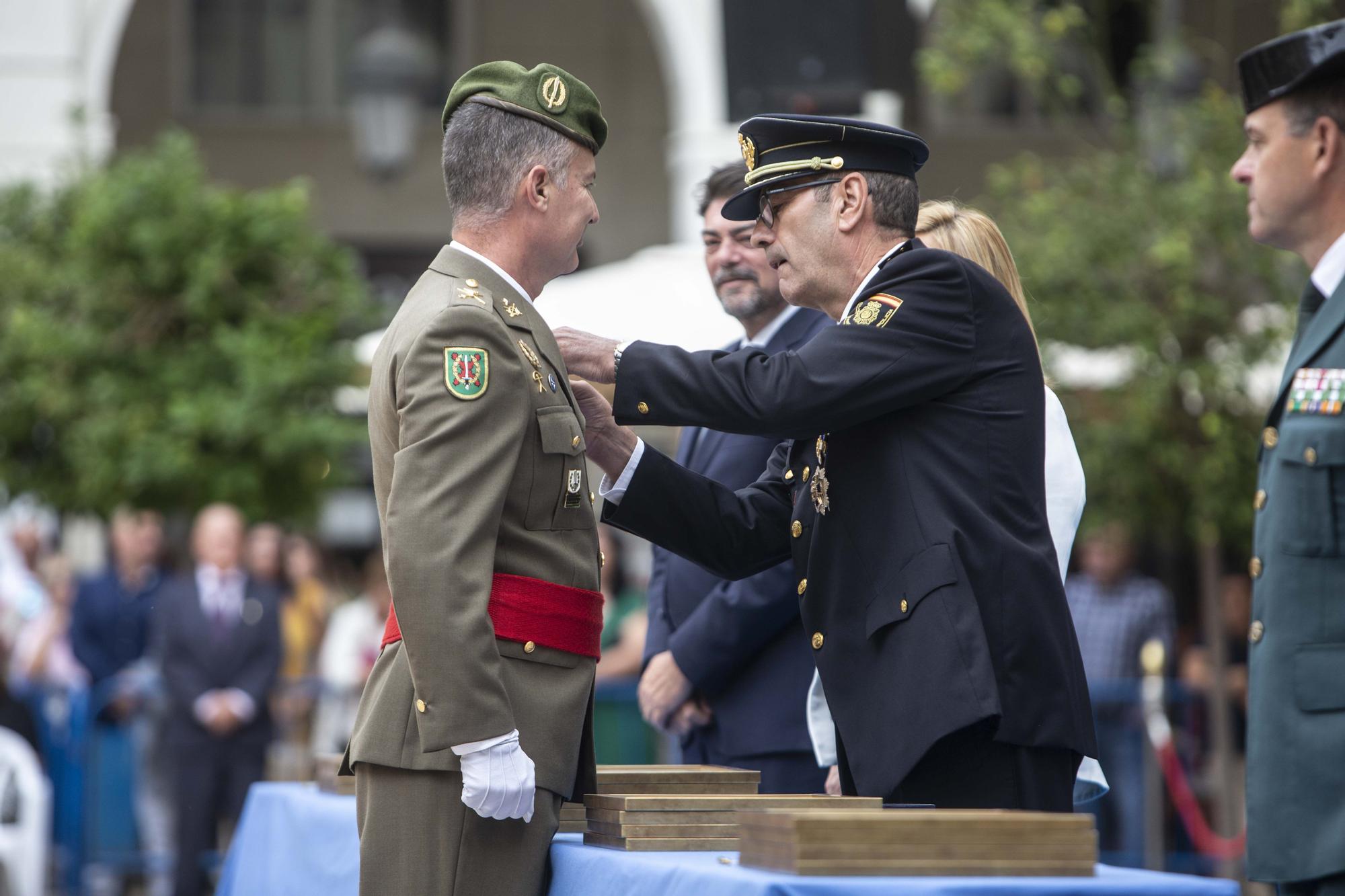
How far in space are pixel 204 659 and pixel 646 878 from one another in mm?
6641

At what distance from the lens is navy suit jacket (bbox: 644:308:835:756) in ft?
13.0

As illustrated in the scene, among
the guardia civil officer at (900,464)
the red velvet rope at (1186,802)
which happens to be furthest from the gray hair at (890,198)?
the red velvet rope at (1186,802)

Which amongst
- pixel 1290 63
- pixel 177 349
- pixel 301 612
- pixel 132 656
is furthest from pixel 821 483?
pixel 177 349

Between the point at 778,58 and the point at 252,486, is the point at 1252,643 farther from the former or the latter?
the point at 252,486

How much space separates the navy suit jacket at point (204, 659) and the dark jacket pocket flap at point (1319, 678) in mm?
6889

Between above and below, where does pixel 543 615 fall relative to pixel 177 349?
below

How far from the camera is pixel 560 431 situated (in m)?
2.94

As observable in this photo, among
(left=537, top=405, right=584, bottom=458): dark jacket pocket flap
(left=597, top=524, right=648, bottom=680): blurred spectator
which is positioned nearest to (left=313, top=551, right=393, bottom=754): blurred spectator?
(left=597, top=524, right=648, bottom=680): blurred spectator

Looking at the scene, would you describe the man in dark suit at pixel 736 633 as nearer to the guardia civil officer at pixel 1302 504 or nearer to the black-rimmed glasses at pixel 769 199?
the black-rimmed glasses at pixel 769 199

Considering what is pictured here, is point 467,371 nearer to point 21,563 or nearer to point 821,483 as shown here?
point 821,483

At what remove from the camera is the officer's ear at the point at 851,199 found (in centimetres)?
316

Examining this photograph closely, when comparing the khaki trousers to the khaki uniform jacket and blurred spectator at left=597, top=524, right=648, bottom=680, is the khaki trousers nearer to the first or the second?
the khaki uniform jacket

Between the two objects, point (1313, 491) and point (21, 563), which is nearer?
point (1313, 491)

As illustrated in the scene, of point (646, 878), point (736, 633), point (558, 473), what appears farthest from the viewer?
point (736, 633)
